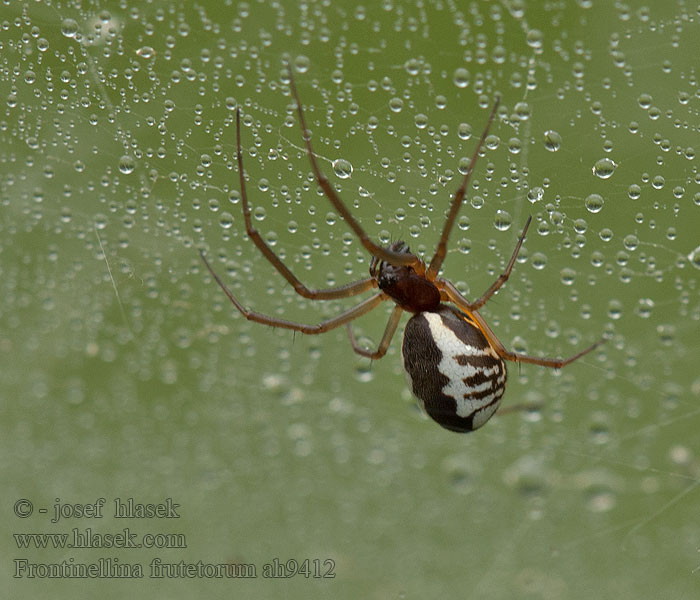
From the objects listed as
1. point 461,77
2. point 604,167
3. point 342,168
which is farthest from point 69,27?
point 604,167

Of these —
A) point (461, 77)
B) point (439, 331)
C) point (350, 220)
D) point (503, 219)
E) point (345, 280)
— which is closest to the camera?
point (350, 220)

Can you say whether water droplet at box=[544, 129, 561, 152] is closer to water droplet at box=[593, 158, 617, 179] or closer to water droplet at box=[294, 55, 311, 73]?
water droplet at box=[593, 158, 617, 179]

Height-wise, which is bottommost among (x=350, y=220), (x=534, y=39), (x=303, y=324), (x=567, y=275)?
(x=303, y=324)

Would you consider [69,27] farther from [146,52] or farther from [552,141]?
[552,141]

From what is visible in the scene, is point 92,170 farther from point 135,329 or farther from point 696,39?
point 696,39

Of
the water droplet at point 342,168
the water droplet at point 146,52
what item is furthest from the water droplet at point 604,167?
the water droplet at point 146,52

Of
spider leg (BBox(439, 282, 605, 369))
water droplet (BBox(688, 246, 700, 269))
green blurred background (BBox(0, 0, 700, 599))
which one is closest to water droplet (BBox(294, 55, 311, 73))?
green blurred background (BBox(0, 0, 700, 599))

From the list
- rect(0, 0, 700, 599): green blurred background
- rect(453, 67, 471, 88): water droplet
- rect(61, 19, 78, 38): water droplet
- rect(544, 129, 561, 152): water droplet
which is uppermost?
rect(453, 67, 471, 88): water droplet
